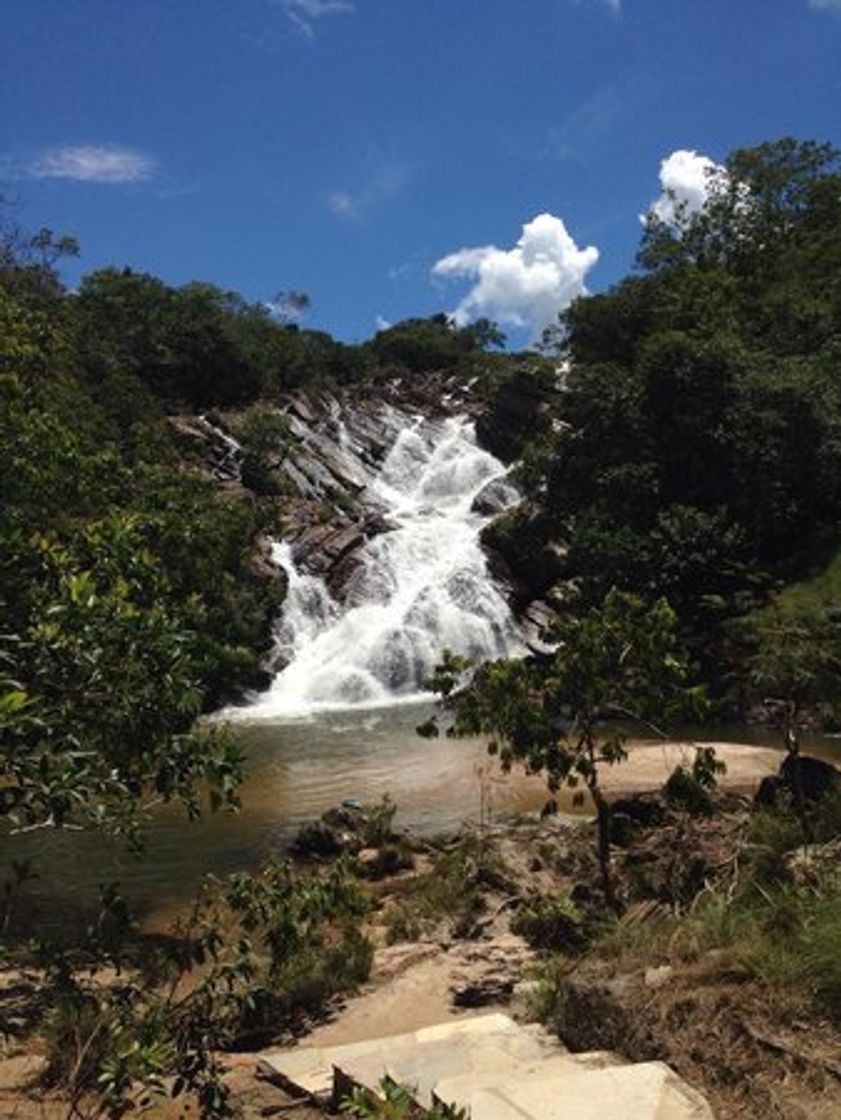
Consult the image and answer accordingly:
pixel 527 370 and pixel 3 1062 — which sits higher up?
pixel 527 370

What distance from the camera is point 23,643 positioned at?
4.61 meters

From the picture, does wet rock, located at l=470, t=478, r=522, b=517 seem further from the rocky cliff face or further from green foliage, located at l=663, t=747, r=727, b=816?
green foliage, located at l=663, t=747, r=727, b=816

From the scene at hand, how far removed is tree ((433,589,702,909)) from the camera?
9297 mm

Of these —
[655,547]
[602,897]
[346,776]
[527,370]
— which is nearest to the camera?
[602,897]

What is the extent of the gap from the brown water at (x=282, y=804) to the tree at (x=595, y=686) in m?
4.15

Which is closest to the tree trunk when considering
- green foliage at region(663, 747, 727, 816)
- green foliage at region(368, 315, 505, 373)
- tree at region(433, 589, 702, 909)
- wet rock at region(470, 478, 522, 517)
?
tree at region(433, 589, 702, 909)

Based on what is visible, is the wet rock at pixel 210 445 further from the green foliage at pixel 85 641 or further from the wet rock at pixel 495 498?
the green foliage at pixel 85 641

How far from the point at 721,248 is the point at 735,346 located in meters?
23.3

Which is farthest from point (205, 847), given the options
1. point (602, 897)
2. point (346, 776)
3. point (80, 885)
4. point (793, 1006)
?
point (793, 1006)

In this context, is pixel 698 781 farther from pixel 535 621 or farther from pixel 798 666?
pixel 535 621

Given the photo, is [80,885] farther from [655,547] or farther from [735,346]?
[735,346]

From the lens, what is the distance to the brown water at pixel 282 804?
13.6 metres

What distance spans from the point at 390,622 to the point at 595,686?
25662 mm

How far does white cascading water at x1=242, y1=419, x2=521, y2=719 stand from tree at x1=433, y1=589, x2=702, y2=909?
2090 cm
